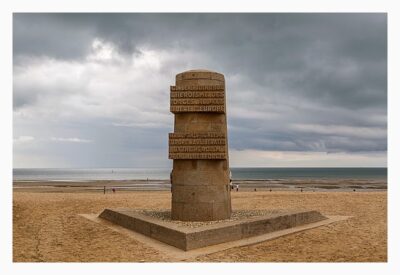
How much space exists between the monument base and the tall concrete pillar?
A: 2.12ft

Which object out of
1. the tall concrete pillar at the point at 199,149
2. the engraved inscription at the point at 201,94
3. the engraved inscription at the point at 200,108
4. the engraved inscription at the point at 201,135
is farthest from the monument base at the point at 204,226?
the engraved inscription at the point at 201,94

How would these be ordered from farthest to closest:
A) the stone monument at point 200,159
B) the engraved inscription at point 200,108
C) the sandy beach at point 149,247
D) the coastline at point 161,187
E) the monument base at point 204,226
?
the coastline at point 161,187 → the engraved inscription at point 200,108 → the stone monument at point 200,159 → the monument base at point 204,226 → the sandy beach at point 149,247

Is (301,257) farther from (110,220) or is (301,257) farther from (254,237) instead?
(110,220)

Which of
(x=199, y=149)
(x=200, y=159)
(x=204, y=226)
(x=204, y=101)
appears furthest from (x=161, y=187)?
(x=204, y=226)

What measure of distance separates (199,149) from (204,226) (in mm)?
2683

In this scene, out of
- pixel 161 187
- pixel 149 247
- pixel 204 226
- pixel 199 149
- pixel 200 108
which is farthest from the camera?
pixel 161 187

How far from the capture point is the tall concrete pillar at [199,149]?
1290 centimetres

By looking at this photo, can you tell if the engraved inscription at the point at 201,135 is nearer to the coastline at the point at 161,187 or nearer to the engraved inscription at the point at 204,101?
the engraved inscription at the point at 204,101

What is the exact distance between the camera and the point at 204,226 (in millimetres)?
11492

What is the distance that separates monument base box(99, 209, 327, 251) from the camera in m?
10.5

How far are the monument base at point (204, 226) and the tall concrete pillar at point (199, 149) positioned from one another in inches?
25.4

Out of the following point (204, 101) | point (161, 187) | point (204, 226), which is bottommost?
point (161, 187)

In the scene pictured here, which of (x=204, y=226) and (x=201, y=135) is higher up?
(x=201, y=135)

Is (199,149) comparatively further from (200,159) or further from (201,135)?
(201,135)
